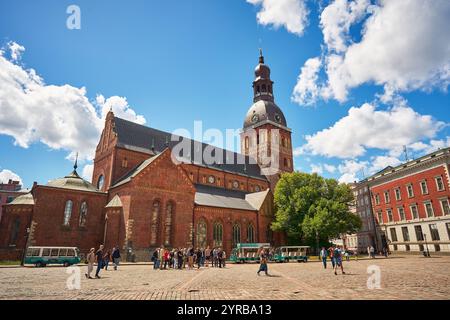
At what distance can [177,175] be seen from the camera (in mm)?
37188

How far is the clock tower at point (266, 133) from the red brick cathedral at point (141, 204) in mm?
7836

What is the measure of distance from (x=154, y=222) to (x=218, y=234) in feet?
36.7

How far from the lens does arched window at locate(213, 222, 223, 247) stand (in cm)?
4062

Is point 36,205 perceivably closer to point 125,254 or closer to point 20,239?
point 20,239

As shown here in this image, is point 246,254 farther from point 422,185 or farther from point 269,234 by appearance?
point 422,185

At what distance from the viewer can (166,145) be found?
153ft

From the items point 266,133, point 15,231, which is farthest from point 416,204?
point 15,231

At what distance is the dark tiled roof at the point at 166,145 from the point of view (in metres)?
41.3

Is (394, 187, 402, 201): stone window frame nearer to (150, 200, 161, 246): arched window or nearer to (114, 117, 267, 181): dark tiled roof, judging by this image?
(114, 117, 267, 181): dark tiled roof

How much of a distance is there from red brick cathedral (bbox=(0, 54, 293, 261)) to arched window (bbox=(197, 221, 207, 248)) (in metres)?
0.14

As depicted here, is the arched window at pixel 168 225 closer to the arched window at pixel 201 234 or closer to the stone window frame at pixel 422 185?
the arched window at pixel 201 234

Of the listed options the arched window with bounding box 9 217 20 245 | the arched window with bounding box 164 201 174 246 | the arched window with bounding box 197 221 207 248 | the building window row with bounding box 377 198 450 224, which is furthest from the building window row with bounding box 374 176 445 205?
the arched window with bounding box 9 217 20 245

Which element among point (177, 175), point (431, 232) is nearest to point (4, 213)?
point (177, 175)
